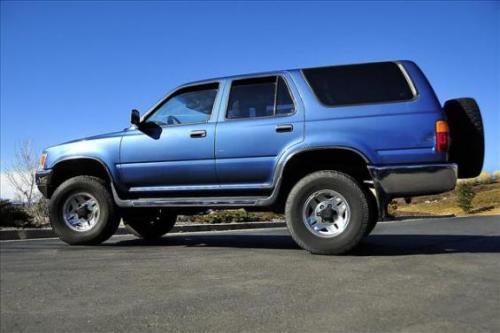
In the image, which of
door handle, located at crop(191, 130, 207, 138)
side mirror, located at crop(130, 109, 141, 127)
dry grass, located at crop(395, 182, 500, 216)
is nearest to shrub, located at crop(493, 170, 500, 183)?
dry grass, located at crop(395, 182, 500, 216)

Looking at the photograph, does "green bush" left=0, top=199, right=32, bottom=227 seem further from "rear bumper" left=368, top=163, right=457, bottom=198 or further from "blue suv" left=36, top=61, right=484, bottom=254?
"rear bumper" left=368, top=163, right=457, bottom=198

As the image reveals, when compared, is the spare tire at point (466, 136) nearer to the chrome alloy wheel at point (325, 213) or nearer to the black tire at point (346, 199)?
the black tire at point (346, 199)

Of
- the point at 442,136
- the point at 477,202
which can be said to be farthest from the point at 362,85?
the point at 477,202

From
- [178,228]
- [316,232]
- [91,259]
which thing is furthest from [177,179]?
[178,228]

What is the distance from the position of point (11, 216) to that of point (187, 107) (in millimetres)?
8365

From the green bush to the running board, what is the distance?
7401mm

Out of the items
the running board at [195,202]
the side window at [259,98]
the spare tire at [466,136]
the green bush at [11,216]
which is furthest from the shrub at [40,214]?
the spare tire at [466,136]

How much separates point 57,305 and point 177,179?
2.68 m

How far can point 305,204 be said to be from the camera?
5.34 meters

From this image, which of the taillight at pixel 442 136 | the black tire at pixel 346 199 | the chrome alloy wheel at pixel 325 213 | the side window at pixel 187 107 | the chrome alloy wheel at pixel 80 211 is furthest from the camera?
the chrome alloy wheel at pixel 80 211

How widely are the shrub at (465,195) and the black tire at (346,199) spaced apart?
402 cm

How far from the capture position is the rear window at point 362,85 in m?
5.36

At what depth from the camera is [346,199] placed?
522 cm

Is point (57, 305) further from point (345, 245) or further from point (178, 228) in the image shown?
point (178, 228)
